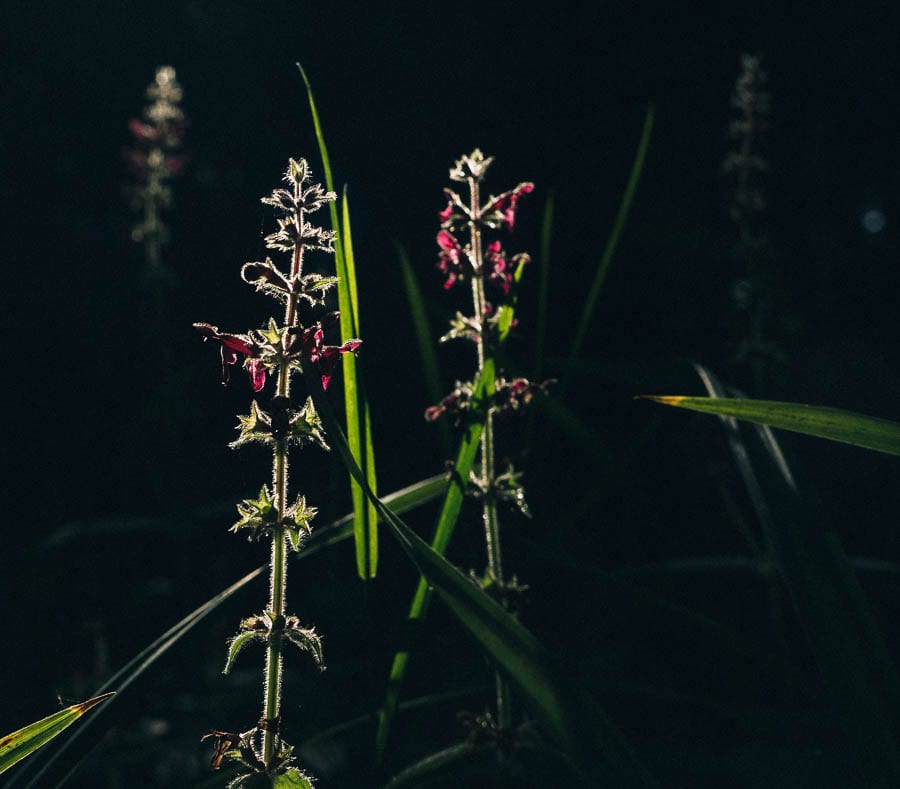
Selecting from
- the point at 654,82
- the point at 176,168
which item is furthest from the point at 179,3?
the point at 654,82

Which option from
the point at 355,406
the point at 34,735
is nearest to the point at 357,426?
the point at 355,406

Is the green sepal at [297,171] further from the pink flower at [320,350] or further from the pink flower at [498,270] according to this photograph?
the pink flower at [498,270]

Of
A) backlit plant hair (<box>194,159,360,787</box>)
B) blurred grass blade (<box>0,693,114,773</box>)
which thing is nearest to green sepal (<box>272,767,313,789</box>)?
backlit plant hair (<box>194,159,360,787</box>)

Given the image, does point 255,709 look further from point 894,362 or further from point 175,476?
point 894,362

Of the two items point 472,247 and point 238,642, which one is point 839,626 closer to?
point 238,642

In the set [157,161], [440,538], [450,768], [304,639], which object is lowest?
[450,768]

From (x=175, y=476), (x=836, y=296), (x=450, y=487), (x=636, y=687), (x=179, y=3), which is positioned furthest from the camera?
(x=179, y=3)
